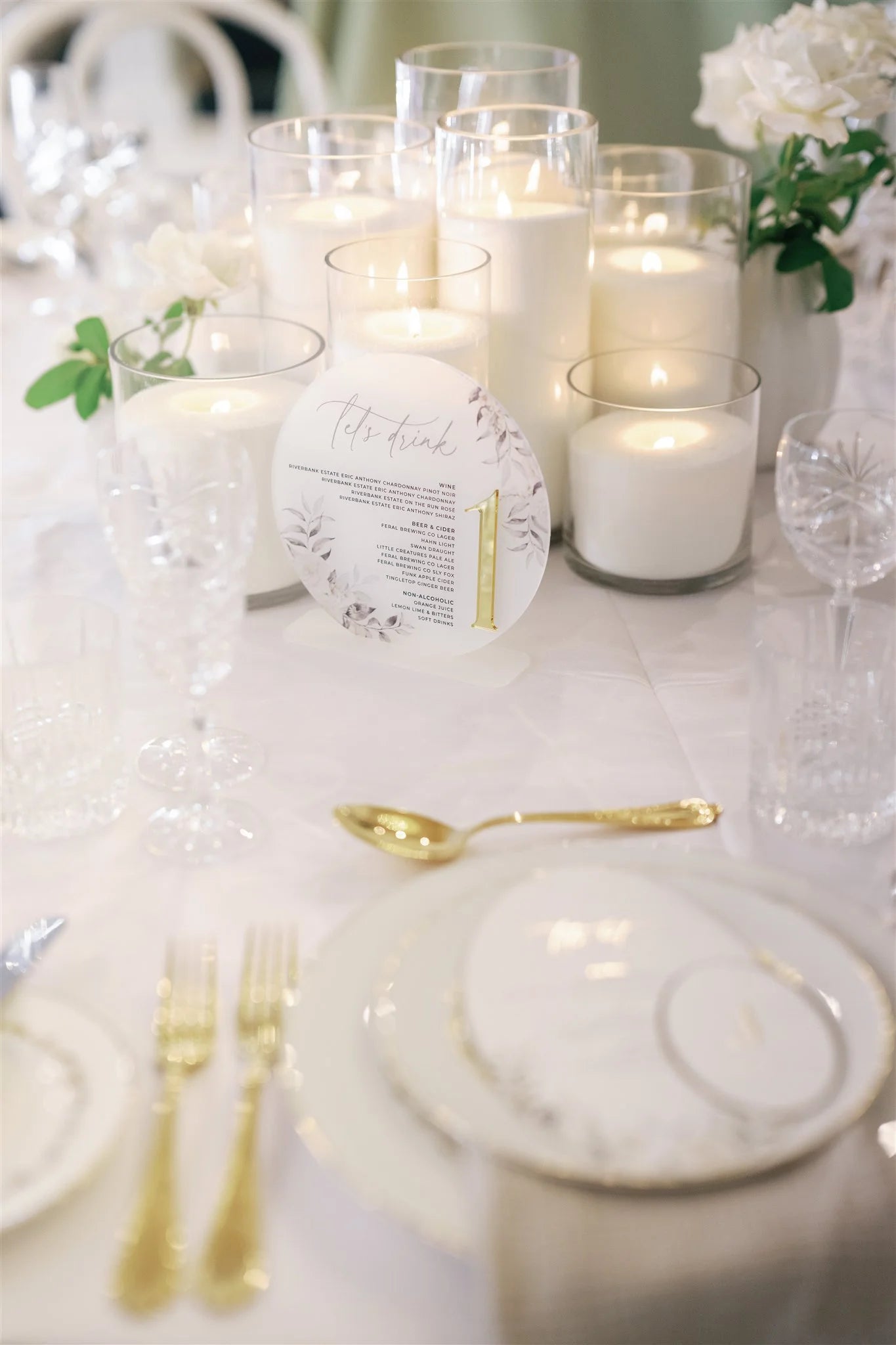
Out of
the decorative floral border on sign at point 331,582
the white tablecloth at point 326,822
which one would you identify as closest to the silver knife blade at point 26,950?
the white tablecloth at point 326,822

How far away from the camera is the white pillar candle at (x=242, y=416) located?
907 millimetres

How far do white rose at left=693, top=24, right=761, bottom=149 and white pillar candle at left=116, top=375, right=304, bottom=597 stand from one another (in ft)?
1.52

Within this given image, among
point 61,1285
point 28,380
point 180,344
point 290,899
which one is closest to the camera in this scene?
point 61,1285

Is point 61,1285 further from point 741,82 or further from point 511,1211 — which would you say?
point 741,82

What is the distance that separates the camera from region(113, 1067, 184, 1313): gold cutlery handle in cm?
46

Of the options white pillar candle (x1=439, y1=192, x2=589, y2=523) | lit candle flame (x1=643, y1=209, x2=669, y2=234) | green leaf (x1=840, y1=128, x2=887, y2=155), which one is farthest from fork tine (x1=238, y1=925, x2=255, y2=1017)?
green leaf (x1=840, y1=128, x2=887, y2=155)

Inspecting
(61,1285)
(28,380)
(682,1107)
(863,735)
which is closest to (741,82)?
(863,735)

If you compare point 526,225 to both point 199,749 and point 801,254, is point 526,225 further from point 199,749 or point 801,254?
point 199,749

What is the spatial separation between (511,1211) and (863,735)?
1.15 ft

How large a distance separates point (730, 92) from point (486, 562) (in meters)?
0.53

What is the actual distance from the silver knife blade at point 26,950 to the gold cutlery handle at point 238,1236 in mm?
128

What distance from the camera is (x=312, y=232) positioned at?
1001mm

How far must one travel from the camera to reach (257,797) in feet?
2.48

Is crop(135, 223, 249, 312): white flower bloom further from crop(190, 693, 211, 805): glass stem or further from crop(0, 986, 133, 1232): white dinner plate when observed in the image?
crop(0, 986, 133, 1232): white dinner plate
